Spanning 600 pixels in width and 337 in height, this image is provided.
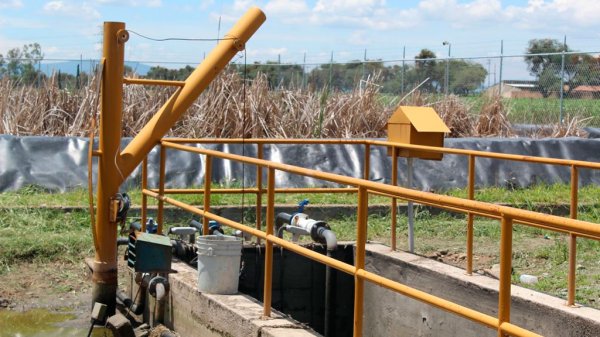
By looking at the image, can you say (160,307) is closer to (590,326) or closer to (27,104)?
(590,326)

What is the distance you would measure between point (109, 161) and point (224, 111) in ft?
27.2

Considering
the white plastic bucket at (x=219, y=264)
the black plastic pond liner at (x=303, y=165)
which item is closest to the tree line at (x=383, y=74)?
the black plastic pond liner at (x=303, y=165)

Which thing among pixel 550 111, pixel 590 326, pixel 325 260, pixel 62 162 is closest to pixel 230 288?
pixel 325 260

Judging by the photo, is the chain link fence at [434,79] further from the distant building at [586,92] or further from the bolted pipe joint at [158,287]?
the bolted pipe joint at [158,287]

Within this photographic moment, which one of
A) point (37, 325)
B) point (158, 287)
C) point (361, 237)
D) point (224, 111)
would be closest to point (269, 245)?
point (361, 237)

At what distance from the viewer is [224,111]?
16344mm

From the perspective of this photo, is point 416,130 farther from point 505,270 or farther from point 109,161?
point 505,270

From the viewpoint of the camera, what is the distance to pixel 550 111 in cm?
2039

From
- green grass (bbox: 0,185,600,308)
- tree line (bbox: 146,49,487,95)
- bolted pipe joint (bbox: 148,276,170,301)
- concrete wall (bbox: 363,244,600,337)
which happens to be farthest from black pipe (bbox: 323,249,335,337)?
tree line (bbox: 146,49,487,95)

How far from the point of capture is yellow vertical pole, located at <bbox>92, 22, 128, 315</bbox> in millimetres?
8031

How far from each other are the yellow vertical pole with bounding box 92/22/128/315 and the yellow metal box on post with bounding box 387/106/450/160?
2578mm

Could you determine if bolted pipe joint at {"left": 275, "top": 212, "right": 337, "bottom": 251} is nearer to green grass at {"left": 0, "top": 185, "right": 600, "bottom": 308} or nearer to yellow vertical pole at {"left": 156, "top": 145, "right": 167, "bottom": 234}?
yellow vertical pole at {"left": 156, "top": 145, "right": 167, "bottom": 234}

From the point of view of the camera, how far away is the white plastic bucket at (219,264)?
7.35 m

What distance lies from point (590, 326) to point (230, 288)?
2645mm
